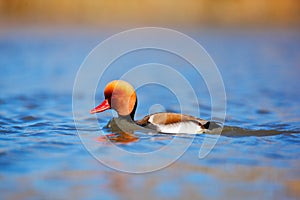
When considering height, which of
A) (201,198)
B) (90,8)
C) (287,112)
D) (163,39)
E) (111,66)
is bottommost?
(201,198)

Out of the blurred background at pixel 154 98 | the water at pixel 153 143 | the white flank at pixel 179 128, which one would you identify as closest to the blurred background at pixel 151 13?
the blurred background at pixel 154 98

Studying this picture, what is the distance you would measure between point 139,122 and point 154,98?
369 centimetres

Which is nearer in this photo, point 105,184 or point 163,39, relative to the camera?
point 105,184

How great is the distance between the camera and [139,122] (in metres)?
8.53

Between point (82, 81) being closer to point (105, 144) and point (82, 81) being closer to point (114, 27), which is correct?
point (105, 144)

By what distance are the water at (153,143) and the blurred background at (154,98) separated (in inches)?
0.6

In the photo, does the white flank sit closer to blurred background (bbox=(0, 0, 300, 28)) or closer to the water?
the water

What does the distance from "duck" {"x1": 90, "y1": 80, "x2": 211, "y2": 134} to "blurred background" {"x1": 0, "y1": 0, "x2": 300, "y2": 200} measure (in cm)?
22

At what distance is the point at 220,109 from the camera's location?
429 inches

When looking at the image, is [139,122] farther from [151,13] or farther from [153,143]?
[151,13]

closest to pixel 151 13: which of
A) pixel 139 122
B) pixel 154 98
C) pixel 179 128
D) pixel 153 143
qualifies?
pixel 154 98

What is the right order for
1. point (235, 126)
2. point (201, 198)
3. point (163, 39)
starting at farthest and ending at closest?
point (163, 39), point (235, 126), point (201, 198)

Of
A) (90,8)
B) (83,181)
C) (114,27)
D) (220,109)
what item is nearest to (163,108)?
(220,109)

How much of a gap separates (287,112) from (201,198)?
527cm
